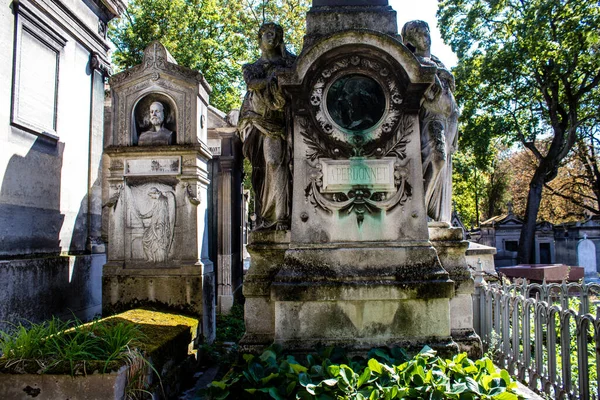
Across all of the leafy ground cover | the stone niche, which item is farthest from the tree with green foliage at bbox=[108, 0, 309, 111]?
the leafy ground cover

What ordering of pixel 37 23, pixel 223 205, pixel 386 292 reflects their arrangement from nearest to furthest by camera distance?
pixel 386 292
pixel 37 23
pixel 223 205

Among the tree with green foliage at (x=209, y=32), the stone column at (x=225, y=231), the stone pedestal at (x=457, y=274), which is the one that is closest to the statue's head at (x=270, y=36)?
the stone pedestal at (x=457, y=274)

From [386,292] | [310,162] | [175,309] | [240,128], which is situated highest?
[240,128]

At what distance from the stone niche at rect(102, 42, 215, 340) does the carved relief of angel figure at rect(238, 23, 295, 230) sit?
1.92 meters

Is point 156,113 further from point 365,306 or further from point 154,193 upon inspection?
point 365,306

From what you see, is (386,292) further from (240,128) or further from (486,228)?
(486,228)

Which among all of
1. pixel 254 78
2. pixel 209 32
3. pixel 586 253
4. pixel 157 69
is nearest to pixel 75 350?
pixel 254 78

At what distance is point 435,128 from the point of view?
4.68 meters

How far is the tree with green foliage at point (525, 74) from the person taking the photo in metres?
19.0

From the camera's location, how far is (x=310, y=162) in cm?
445

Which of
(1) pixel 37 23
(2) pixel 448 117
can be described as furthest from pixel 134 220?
(2) pixel 448 117

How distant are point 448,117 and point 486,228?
24.6m

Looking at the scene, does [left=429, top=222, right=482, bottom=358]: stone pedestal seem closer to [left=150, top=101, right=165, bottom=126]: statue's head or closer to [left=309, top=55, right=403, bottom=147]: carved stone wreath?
[left=309, top=55, right=403, bottom=147]: carved stone wreath

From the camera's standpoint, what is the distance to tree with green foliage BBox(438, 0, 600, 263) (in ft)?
62.3
